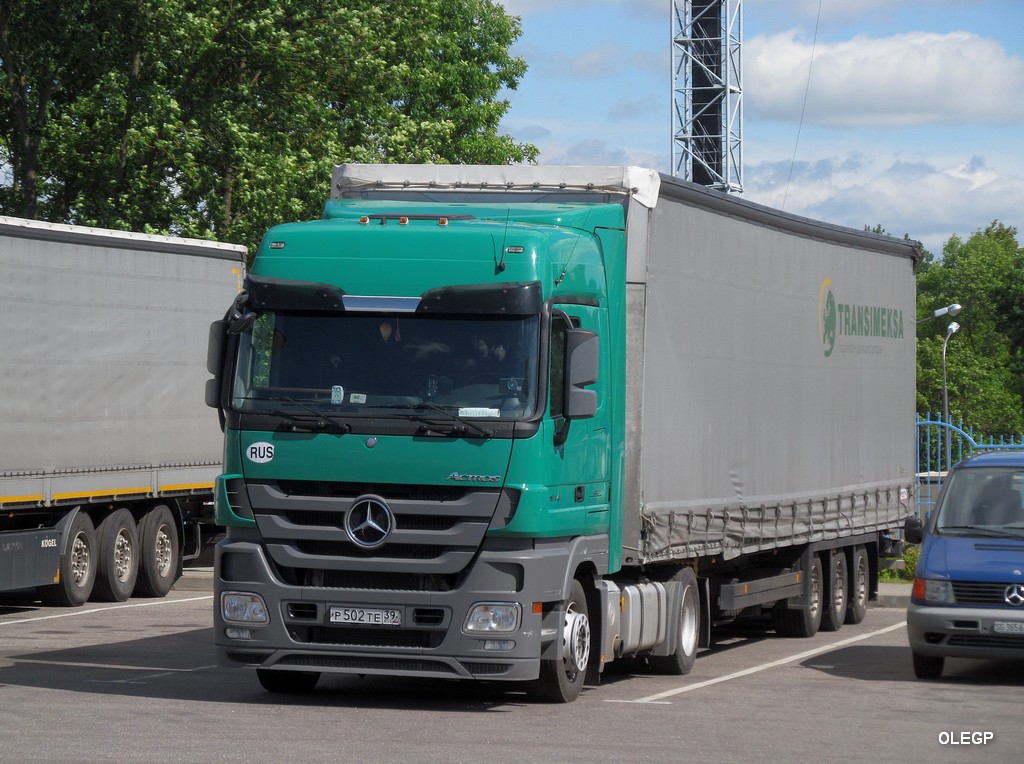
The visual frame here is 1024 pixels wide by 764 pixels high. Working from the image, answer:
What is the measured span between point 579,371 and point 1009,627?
4.32 m

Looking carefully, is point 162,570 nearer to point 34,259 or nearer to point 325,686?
point 34,259

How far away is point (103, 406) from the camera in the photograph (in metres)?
19.8

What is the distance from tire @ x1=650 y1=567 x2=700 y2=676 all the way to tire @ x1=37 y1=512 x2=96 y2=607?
26.2 ft

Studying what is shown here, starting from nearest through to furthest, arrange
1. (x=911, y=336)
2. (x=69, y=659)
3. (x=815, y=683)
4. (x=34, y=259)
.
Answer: (x=815, y=683) → (x=69, y=659) → (x=34, y=259) → (x=911, y=336)

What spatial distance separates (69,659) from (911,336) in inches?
423

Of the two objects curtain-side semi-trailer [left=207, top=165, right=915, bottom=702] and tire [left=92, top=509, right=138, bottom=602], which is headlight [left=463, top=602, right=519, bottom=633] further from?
tire [left=92, top=509, right=138, bottom=602]

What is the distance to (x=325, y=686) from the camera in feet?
42.6

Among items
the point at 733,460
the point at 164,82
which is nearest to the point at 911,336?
the point at 733,460

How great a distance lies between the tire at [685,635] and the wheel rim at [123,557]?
851 cm

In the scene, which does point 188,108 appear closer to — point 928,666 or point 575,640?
point 928,666

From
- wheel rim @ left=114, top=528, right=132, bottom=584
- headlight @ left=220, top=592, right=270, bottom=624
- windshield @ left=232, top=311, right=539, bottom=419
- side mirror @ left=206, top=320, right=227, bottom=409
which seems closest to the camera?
windshield @ left=232, top=311, right=539, bottom=419

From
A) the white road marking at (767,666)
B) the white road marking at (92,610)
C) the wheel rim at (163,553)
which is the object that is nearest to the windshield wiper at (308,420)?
the white road marking at (767,666)

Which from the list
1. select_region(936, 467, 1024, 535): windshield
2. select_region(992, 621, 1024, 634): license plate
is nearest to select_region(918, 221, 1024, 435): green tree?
select_region(936, 467, 1024, 535): windshield

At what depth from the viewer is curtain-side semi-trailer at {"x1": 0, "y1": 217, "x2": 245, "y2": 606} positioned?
18312 millimetres
